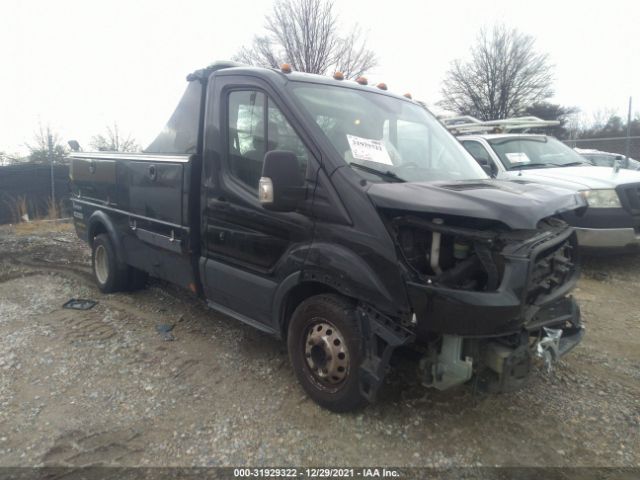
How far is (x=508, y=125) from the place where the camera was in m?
8.49

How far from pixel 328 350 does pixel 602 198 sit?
186 inches

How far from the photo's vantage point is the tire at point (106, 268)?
5.32m

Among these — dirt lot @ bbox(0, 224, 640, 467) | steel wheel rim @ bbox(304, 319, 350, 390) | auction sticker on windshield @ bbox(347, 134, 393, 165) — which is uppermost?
auction sticker on windshield @ bbox(347, 134, 393, 165)

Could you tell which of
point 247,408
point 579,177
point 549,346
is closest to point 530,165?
point 579,177

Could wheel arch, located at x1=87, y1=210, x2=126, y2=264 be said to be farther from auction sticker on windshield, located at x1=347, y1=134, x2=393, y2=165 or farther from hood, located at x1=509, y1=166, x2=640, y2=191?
hood, located at x1=509, y1=166, x2=640, y2=191

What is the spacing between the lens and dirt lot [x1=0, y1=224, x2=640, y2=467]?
2.74 m

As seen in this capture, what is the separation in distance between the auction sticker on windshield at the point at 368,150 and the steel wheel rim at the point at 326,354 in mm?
1115

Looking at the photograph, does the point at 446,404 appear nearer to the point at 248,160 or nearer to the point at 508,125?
the point at 248,160

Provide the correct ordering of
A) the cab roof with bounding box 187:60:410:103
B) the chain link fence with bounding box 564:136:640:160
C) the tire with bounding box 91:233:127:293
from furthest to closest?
1. the chain link fence with bounding box 564:136:640:160
2. the tire with bounding box 91:233:127:293
3. the cab roof with bounding box 187:60:410:103

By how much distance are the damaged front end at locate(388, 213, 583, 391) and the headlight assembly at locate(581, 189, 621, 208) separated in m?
3.48

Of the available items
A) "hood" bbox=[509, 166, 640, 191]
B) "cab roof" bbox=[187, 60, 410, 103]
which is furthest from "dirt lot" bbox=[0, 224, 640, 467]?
"cab roof" bbox=[187, 60, 410, 103]

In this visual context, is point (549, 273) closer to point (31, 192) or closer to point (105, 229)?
point (105, 229)

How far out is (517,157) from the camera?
23.0ft

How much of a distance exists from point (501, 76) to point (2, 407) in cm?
3017
